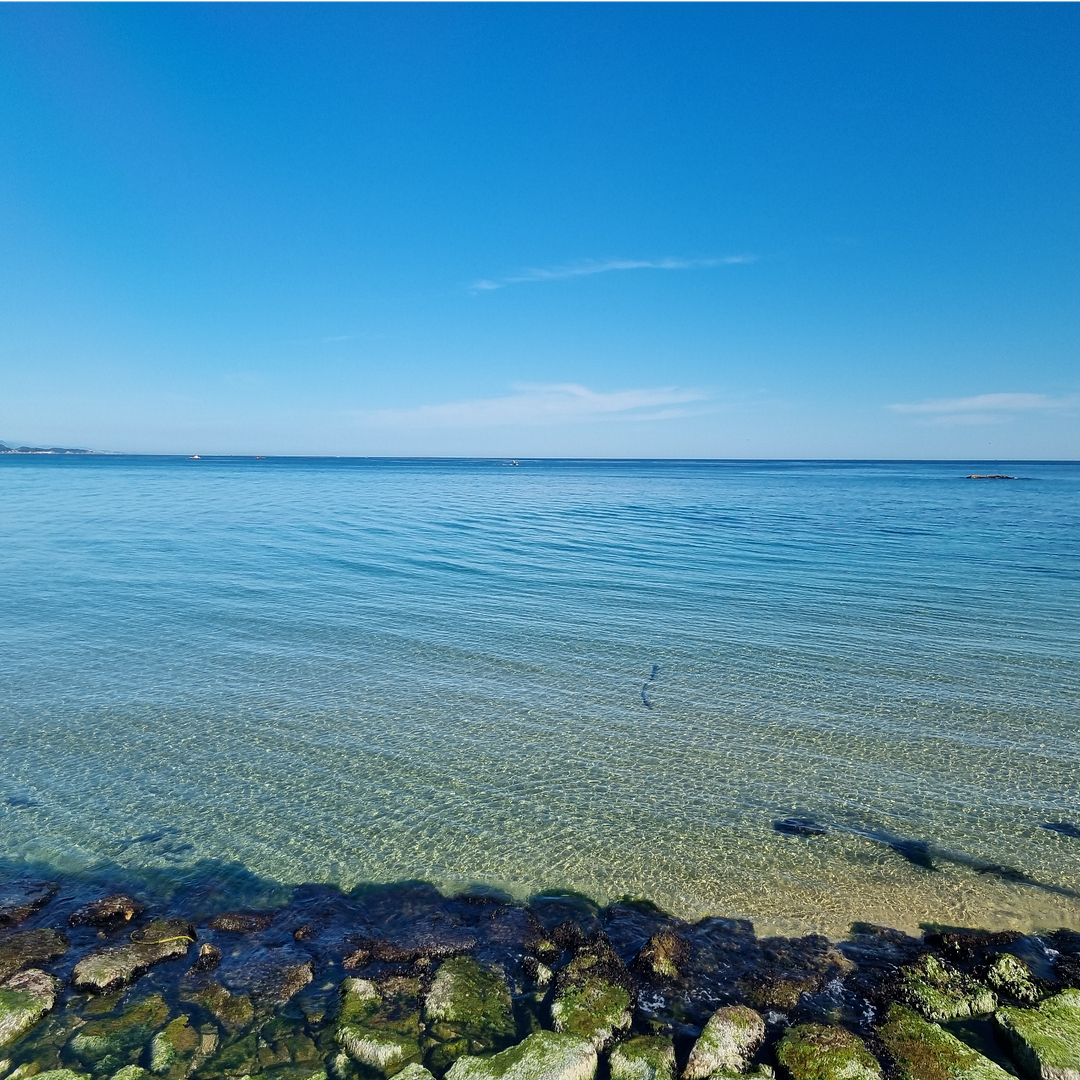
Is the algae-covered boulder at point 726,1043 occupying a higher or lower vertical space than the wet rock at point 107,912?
higher

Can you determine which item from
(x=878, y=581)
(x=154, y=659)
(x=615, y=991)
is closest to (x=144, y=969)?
(x=615, y=991)

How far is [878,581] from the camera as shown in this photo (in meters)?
20.9

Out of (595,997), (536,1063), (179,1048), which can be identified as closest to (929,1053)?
(595,997)

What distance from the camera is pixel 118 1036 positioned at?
4734 mm

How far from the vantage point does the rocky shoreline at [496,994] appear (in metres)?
4.51

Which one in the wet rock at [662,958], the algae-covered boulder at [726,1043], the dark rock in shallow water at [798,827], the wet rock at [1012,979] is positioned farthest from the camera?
the dark rock in shallow water at [798,827]

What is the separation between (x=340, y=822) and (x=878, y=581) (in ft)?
61.0

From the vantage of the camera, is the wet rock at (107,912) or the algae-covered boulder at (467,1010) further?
the wet rock at (107,912)

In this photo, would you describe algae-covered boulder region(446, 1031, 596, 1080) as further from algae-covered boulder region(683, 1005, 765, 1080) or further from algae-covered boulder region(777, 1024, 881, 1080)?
algae-covered boulder region(777, 1024, 881, 1080)

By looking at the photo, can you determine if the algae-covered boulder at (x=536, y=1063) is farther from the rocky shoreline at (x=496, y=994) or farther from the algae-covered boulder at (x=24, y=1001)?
the algae-covered boulder at (x=24, y=1001)

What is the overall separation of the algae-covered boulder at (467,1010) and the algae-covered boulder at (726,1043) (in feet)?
4.29

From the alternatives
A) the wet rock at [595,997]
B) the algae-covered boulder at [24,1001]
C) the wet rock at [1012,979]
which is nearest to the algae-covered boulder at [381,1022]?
the wet rock at [595,997]

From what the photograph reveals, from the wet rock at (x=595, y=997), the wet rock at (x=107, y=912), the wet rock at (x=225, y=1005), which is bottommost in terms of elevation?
Result: the wet rock at (x=107, y=912)

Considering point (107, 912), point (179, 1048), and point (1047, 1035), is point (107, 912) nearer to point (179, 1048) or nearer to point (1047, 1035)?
point (179, 1048)
